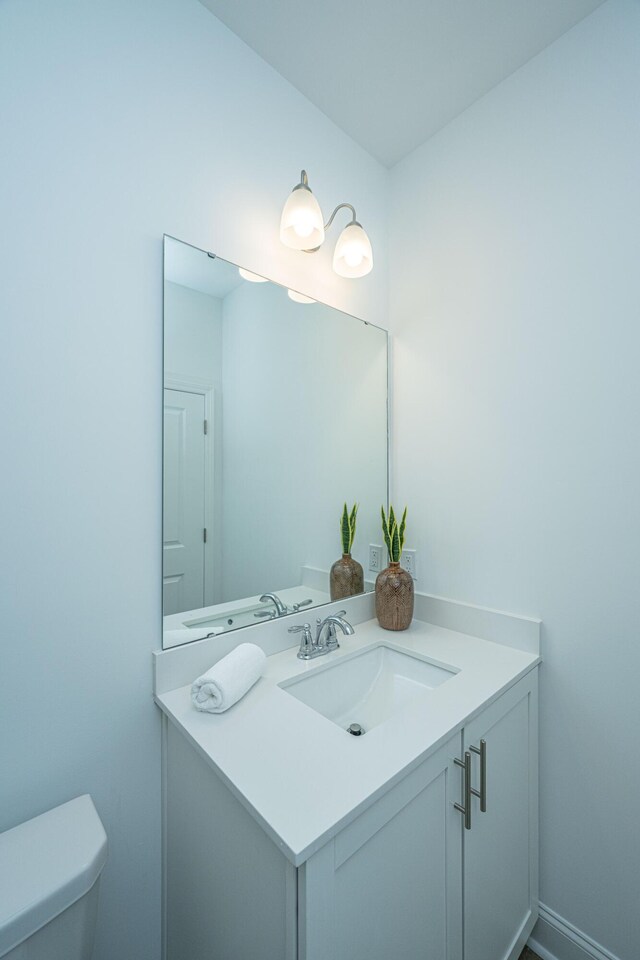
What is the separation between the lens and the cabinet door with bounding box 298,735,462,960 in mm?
654

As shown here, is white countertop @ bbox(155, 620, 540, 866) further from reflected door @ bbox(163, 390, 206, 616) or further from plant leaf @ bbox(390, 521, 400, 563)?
plant leaf @ bbox(390, 521, 400, 563)

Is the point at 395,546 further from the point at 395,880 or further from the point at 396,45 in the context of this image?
the point at 396,45

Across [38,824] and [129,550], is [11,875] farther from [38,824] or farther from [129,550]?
[129,550]

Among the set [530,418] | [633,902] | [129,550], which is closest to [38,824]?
[129,550]

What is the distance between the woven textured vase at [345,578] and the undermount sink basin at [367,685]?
232 millimetres

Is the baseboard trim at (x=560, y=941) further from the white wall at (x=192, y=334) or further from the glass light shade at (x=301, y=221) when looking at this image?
the glass light shade at (x=301, y=221)

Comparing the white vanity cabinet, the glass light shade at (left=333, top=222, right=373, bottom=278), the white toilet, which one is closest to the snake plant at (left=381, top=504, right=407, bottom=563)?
the white vanity cabinet

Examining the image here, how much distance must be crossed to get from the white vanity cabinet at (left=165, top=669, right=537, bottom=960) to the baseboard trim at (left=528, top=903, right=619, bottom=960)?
59mm

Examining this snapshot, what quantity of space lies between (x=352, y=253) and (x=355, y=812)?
4.89 feet

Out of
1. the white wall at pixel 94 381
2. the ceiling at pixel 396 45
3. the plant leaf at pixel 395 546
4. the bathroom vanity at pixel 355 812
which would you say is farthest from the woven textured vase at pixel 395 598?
the ceiling at pixel 396 45

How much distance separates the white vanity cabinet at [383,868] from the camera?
0.68 metres

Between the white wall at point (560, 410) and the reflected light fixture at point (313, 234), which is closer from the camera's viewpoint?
the white wall at point (560, 410)

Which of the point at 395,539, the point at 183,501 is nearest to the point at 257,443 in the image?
the point at 183,501

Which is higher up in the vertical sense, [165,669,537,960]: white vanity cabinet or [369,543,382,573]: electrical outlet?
[369,543,382,573]: electrical outlet
